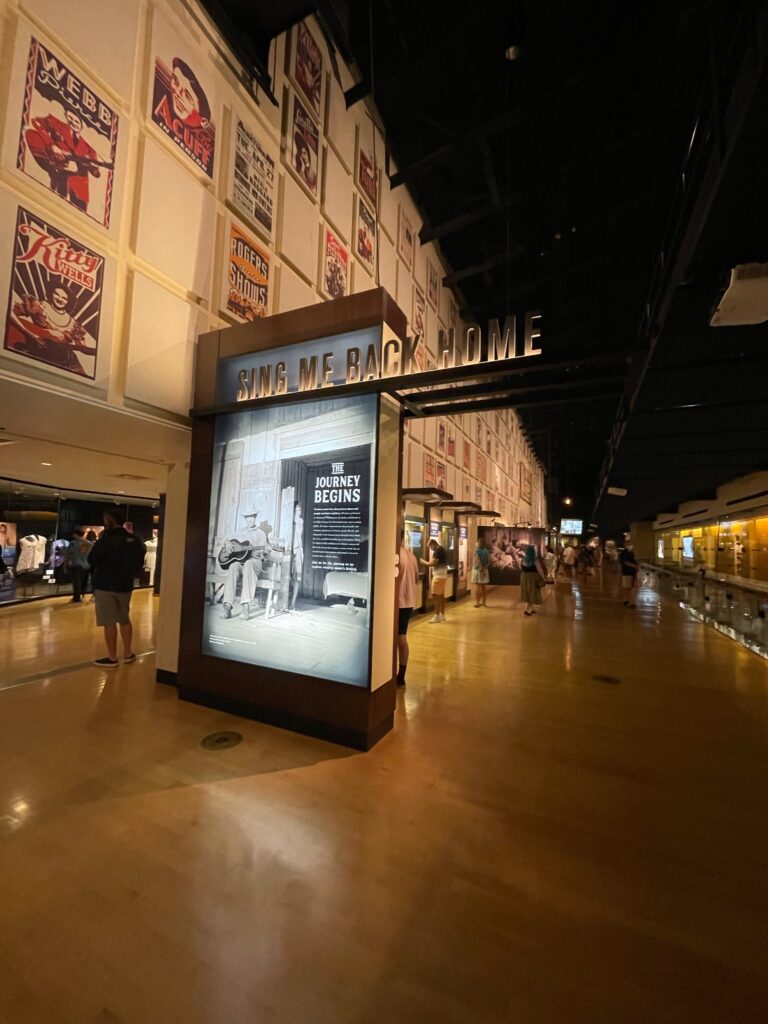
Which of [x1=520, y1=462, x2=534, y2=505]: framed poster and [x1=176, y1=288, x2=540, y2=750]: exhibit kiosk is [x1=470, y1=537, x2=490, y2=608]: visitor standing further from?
[x1=520, y1=462, x2=534, y2=505]: framed poster

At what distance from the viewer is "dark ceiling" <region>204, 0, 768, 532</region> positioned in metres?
2.80

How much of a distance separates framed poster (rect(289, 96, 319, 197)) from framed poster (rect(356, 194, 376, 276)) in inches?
45.3

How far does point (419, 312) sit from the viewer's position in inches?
370

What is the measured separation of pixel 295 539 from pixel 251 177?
439 centimetres

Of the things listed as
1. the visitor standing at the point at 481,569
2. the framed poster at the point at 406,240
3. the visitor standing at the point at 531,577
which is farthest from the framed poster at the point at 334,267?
the visitor standing at the point at 531,577

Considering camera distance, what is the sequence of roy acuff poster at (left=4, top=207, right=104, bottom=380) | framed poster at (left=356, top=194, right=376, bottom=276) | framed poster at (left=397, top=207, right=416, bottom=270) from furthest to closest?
1. framed poster at (left=397, top=207, right=416, bottom=270)
2. framed poster at (left=356, top=194, right=376, bottom=276)
3. roy acuff poster at (left=4, top=207, right=104, bottom=380)

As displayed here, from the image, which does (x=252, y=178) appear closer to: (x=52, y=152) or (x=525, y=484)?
(x=52, y=152)

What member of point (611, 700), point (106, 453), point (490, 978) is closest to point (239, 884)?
point (490, 978)

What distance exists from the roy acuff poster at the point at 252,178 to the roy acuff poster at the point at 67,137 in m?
1.37

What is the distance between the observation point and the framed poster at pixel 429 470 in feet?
29.4

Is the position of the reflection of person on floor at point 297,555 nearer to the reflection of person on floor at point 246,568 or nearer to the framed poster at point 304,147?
the reflection of person on floor at point 246,568

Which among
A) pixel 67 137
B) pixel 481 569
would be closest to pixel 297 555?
pixel 67 137

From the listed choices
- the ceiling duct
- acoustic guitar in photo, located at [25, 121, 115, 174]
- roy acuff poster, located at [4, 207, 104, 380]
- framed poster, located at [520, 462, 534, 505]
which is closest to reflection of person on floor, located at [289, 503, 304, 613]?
roy acuff poster, located at [4, 207, 104, 380]

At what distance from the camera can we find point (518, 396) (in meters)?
3.55
